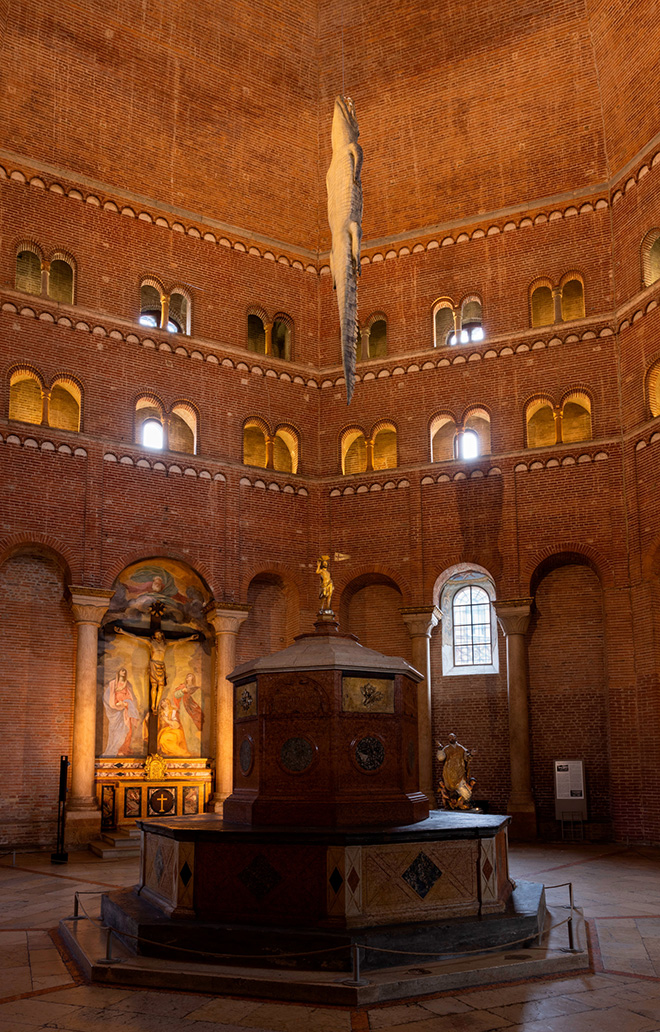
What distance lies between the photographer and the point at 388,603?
22.6 meters

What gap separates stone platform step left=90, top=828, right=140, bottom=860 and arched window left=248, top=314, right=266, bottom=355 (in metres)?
11.6

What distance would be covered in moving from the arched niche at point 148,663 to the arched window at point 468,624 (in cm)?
554

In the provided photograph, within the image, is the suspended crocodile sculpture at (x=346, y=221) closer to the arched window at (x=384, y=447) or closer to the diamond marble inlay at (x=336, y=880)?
the arched window at (x=384, y=447)

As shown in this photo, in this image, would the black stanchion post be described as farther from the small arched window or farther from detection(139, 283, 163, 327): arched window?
the small arched window

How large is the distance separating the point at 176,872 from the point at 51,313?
13933 millimetres

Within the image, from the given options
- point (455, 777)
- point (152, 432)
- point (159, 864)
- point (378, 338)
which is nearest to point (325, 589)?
point (159, 864)

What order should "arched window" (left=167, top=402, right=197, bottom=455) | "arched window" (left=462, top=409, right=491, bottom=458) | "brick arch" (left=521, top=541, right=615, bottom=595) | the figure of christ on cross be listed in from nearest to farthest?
"brick arch" (left=521, top=541, right=615, bottom=595)
the figure of christ on cross
"arched window" (left=167, top=402, right=197, bottom=455)
"arched window" (left=462, top=409, right=491, bottom=458)

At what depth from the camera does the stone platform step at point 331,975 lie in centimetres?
756

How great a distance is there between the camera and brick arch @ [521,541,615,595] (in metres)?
19.7

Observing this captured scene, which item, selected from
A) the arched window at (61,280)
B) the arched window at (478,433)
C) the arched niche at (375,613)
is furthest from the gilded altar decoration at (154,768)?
the arched window at (61,280)

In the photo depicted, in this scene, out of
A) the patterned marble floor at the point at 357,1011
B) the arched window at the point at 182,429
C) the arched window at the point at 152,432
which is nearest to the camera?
the patterned marble floor at the point at 357,1011

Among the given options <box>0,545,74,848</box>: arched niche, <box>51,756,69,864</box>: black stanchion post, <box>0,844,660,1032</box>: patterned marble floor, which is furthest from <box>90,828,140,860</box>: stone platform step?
<box>0,844,660,1032</box>: patterned marble floor

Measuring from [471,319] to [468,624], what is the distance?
729 cm

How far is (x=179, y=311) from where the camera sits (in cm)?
2259
